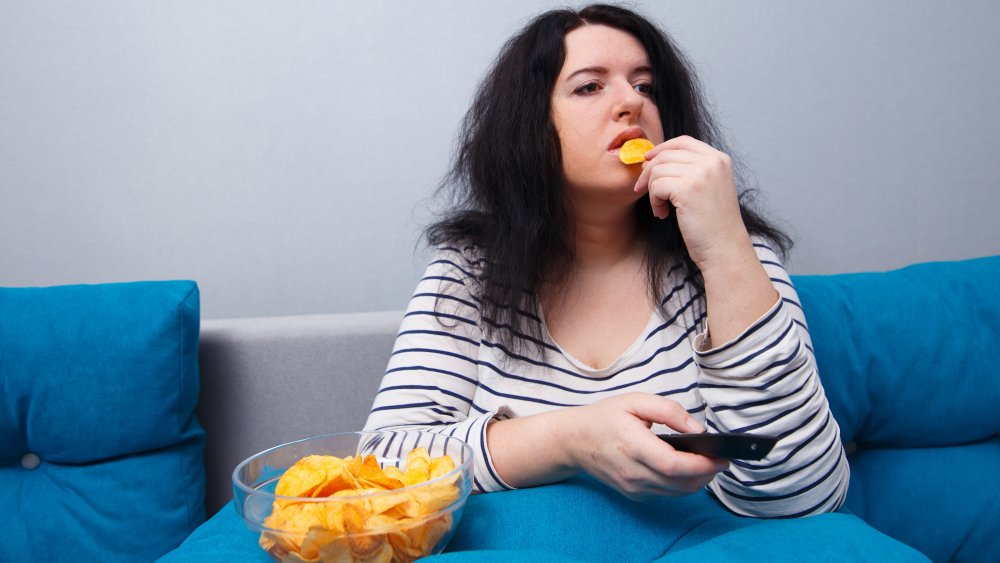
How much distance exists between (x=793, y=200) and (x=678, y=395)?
0.84 meters

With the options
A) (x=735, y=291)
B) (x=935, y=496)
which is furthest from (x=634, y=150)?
(x=935, y=496)

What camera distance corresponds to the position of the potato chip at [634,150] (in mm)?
885

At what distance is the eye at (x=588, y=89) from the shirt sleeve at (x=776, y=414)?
40 centimetres

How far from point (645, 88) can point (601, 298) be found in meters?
0.32

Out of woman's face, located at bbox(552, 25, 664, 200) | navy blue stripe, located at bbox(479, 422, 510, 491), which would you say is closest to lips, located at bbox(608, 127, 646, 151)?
woman's face, located at bbox(552, 25, 664, 200)

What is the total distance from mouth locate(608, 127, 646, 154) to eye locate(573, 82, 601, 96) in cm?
9

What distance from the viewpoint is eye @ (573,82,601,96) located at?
38.1 inches

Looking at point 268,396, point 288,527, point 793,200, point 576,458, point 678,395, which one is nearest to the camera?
point 288,527

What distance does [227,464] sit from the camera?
4.26ft

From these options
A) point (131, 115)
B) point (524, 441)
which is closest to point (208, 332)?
point (131, 115)

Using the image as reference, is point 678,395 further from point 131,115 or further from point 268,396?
point 131,115

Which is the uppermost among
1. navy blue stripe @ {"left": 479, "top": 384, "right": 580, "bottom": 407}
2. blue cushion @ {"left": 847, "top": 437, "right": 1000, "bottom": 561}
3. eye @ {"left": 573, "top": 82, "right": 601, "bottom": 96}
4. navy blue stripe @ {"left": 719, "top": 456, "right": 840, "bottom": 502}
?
eye @ {"left": 573, "top": 82, "right": 601, "bottom": 96}

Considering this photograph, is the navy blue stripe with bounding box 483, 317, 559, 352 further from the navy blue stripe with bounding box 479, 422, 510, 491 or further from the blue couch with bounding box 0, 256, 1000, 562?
the blue couch with bounding box 0, 256, 1000, 562

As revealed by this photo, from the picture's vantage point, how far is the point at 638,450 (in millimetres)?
634
